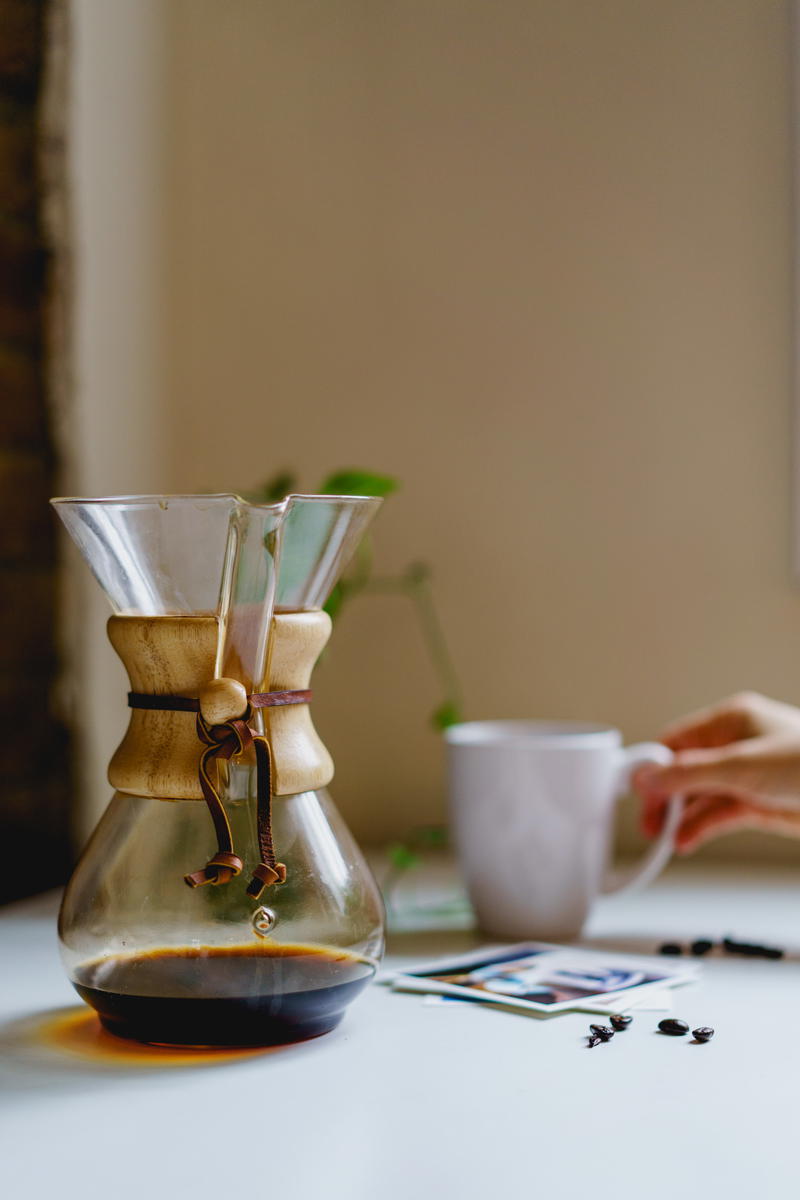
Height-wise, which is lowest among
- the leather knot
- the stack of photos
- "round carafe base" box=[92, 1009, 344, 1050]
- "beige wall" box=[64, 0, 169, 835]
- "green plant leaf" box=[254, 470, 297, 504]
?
the stack of photos

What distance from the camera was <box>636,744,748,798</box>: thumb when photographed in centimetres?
99

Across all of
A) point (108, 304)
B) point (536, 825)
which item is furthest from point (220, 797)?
point (108, 304)

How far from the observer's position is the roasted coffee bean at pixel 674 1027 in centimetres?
71

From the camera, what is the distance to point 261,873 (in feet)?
2.10

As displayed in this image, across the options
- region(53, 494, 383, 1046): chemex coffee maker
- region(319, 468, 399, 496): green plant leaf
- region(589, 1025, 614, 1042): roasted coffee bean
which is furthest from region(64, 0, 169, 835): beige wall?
region(589, 1025, 614, 1042): roasted coffee bean

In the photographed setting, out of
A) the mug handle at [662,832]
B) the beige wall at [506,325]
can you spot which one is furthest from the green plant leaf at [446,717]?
the mug handle at [662,832]

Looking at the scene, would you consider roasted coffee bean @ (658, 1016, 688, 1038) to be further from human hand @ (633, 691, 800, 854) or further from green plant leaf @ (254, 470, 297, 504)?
green plant leaf @ (254, 470, 297, 504)

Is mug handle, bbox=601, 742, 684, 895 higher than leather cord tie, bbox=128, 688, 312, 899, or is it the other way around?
leather cord tie, bbox=128, 688, 312, 899

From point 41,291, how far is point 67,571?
252mm

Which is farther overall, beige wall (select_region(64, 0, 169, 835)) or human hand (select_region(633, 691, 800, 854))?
beige wall (select_region(64, 0, 169, 835))

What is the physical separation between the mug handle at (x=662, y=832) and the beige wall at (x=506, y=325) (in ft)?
0.98

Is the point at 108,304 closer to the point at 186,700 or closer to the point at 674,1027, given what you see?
the point at 186,700

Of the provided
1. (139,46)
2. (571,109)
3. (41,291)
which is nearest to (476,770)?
(41,291)

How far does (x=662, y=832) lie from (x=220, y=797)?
18.3 inches
